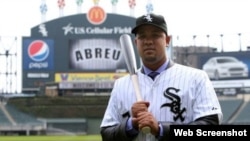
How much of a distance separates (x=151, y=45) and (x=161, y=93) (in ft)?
0.74

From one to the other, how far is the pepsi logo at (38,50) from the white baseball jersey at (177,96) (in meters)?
49.3

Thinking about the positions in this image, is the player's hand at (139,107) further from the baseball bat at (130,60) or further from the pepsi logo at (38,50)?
the pepsi logo at (38,50)

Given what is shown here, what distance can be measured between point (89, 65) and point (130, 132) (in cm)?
5155

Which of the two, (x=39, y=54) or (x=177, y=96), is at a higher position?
(x=39, y=54)

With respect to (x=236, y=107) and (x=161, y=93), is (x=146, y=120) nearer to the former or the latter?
(x=161, y=93)

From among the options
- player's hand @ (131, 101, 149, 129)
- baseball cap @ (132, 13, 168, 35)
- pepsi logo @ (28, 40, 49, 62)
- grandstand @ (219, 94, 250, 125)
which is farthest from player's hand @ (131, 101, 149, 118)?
grandstand @ (219, 94, 250, 125)

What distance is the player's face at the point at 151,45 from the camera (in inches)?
108

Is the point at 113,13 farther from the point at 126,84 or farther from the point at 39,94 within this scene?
the point at 126,84

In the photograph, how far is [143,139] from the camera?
2.70m

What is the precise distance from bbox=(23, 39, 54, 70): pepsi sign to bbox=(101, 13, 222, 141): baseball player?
49.4 metres

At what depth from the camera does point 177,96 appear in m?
2.72

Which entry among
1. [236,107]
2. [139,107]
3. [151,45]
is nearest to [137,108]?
[139,107]

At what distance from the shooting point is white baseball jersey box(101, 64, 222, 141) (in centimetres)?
272

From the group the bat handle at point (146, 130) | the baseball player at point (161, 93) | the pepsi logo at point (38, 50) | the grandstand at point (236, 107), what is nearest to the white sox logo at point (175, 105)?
the baseball player at point (161, 93)
